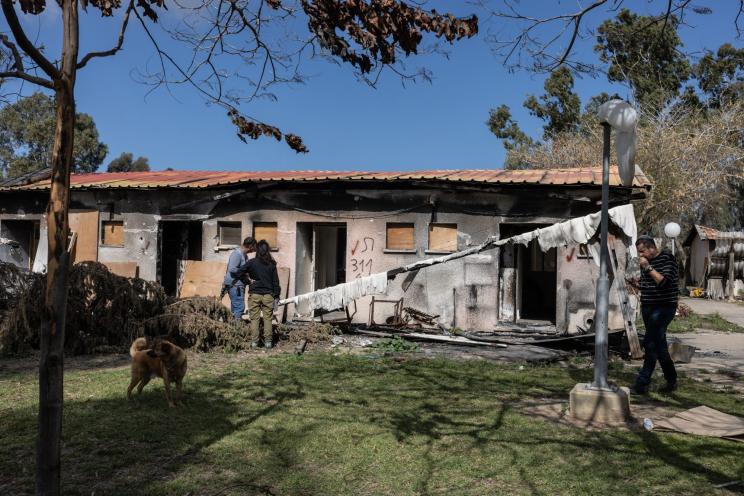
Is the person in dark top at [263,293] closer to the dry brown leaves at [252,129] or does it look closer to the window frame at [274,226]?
the window frame at [274,226]

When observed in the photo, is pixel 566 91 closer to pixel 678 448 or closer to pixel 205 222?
pixel 205 222

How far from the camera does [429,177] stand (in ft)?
42.0

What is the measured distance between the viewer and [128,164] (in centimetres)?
4909

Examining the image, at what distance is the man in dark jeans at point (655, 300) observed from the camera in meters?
6.61

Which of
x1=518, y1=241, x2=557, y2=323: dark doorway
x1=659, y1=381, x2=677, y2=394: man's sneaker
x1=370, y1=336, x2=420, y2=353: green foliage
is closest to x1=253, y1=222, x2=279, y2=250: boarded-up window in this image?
x1=370, y1=336, x2=420, y2=353: green foliage

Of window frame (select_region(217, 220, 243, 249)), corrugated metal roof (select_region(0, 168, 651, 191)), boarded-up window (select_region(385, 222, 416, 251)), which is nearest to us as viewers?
corrugated metal roof (select_region(0, 168, 651, 191))

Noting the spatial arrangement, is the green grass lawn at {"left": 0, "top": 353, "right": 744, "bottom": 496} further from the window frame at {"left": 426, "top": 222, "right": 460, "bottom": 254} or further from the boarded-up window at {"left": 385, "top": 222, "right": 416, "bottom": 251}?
the boarded-up window at {"left": 385, "top": 222, "right": 416, "bottom": 251}

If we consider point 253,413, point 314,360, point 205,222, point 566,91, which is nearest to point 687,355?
point 314,360

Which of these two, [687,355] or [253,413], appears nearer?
[253,413]

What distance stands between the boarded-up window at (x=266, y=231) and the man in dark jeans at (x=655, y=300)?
28.7ft

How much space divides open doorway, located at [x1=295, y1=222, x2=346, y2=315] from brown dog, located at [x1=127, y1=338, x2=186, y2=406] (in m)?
7.33

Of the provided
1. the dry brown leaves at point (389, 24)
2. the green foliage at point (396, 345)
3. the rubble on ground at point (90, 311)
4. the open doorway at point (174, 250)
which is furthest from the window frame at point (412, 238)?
the dry brown leaves at point (389, 24)

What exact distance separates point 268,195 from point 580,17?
9.44 m

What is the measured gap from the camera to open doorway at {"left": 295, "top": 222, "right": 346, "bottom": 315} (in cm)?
1381
